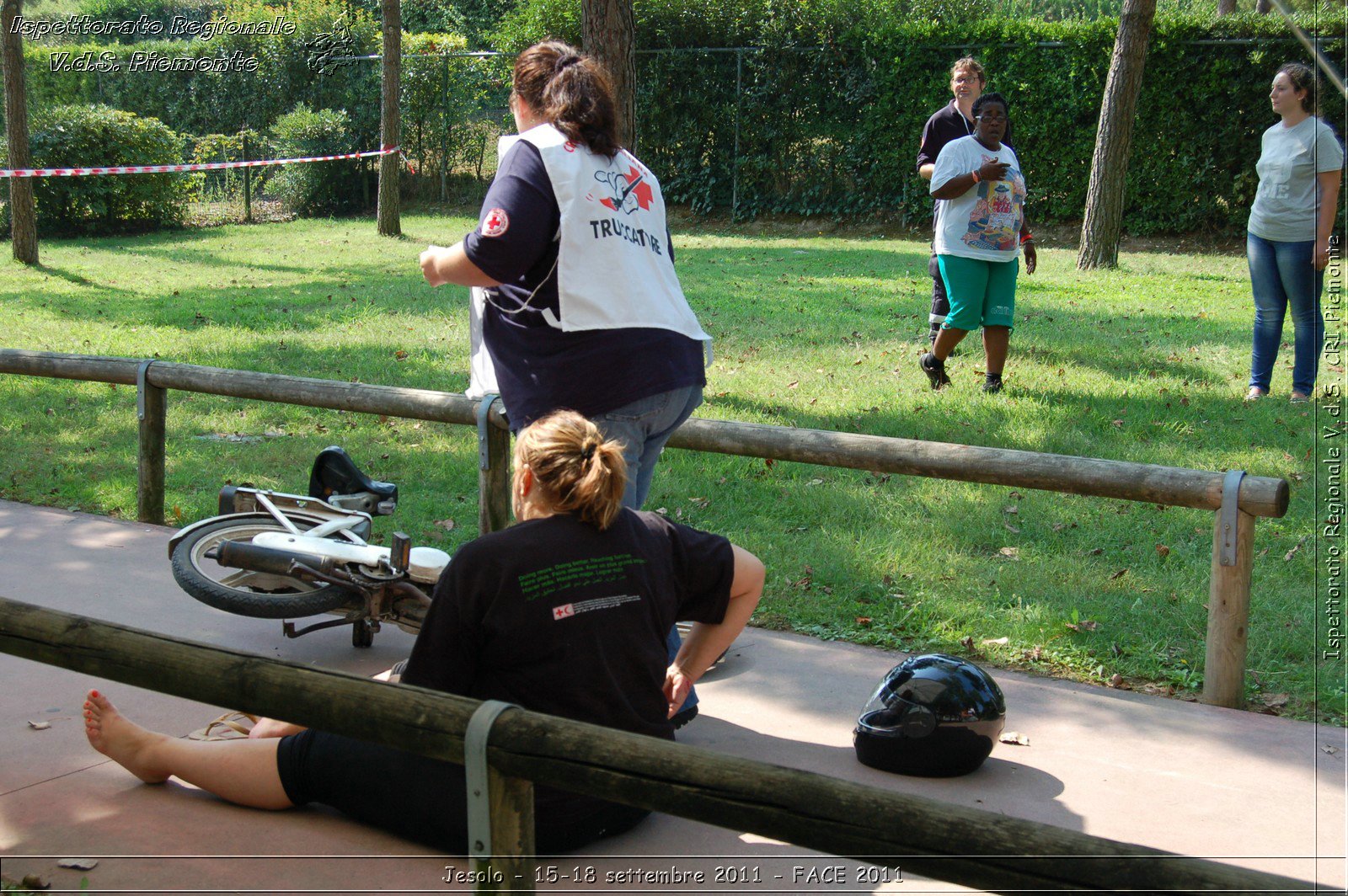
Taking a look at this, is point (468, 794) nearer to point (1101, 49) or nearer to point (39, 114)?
point (1101, 49)

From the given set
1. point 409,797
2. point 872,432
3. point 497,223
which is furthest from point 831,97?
point 409,797

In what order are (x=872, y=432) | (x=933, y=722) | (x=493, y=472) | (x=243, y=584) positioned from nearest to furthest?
(x=933, y=722) < (x=243, y=584) < (x=493, y=472) < (x=872, y=432)

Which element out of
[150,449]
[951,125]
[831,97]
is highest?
[831,97]

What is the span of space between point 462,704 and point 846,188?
19.3 metres

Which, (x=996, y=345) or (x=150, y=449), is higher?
(x=996, y=345)

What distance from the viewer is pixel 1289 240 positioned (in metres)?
7.42

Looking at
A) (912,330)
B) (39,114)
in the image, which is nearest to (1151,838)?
(912,330)

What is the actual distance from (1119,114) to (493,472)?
10450mm

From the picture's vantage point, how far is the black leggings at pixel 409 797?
278 cm

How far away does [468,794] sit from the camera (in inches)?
83.7

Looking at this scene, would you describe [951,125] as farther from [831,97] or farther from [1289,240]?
[831,97]

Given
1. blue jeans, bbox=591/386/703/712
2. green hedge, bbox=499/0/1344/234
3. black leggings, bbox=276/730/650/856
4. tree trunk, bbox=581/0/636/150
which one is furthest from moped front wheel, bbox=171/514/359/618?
green hedge, bbox=499/0/1344/234

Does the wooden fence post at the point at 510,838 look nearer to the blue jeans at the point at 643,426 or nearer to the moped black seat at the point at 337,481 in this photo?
Result: the blue jeans at the point at 643,426

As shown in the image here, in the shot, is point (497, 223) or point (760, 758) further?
point (760, 758)
